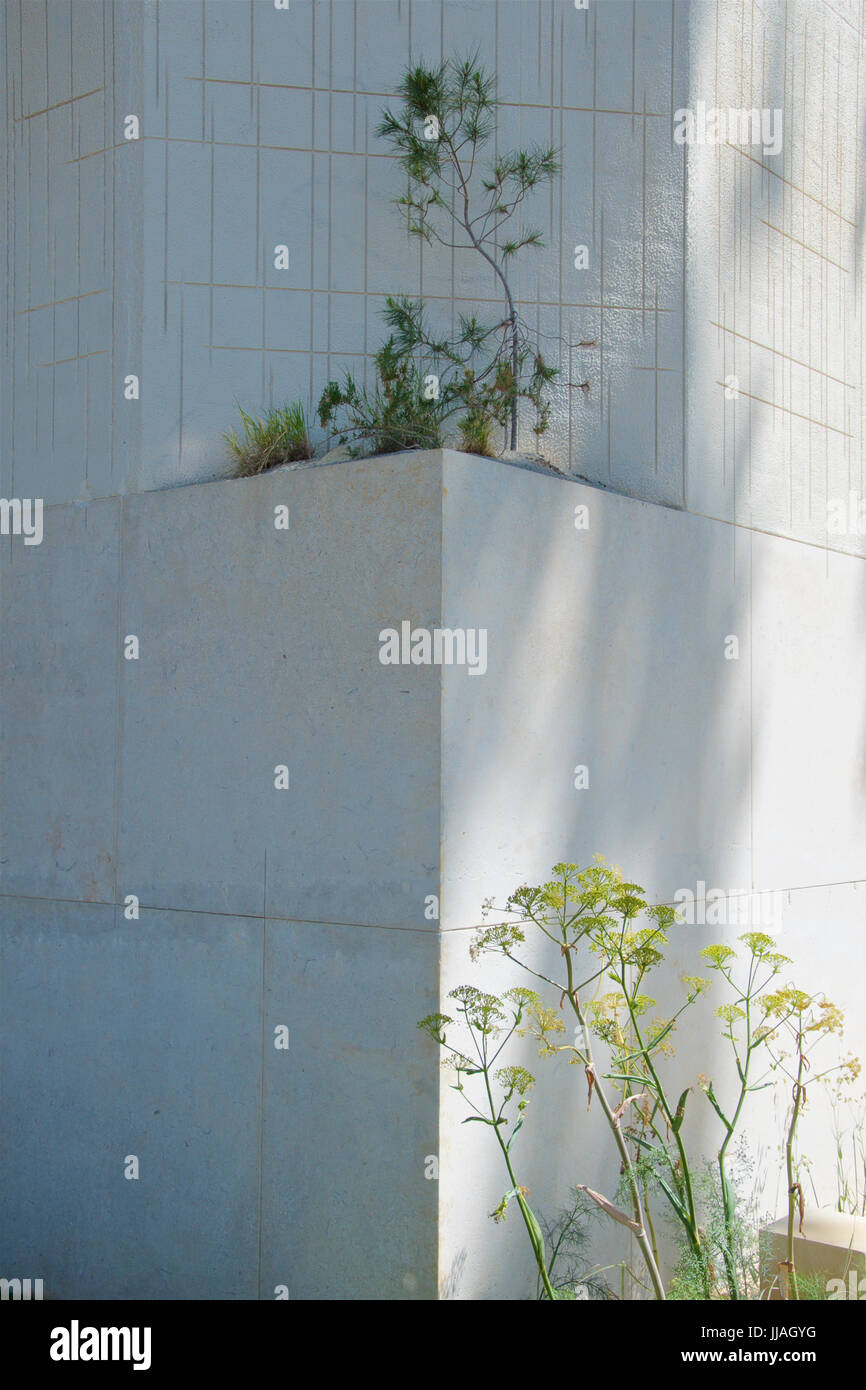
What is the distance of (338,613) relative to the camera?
3.85 meters

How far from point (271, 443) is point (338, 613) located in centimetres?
75

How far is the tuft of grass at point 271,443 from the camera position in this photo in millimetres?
4273

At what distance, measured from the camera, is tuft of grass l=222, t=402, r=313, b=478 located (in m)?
4.27

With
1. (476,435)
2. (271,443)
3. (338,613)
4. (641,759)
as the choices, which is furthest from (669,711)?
(271,443)

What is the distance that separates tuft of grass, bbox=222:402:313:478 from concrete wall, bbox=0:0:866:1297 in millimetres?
103

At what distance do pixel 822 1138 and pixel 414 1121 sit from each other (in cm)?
212

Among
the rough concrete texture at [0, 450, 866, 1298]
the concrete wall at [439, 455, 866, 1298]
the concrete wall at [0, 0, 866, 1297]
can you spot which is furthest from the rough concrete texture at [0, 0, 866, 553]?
the concrete wall at [439, 455, 866, 1298]

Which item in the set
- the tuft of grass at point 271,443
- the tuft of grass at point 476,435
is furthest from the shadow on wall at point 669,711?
the tuft of grass at point 271,443

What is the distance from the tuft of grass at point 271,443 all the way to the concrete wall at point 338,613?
0.10 metres

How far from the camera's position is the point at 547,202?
15.0 feet

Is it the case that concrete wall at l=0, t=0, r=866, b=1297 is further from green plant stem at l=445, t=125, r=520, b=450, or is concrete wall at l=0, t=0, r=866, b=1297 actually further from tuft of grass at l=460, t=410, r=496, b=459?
tuft of grass at l=460, t=410, r=496, b=459

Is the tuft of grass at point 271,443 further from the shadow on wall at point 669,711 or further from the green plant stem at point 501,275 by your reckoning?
the shadow on wall at point 669,711

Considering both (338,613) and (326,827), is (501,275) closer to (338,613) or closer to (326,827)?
(338,613)
